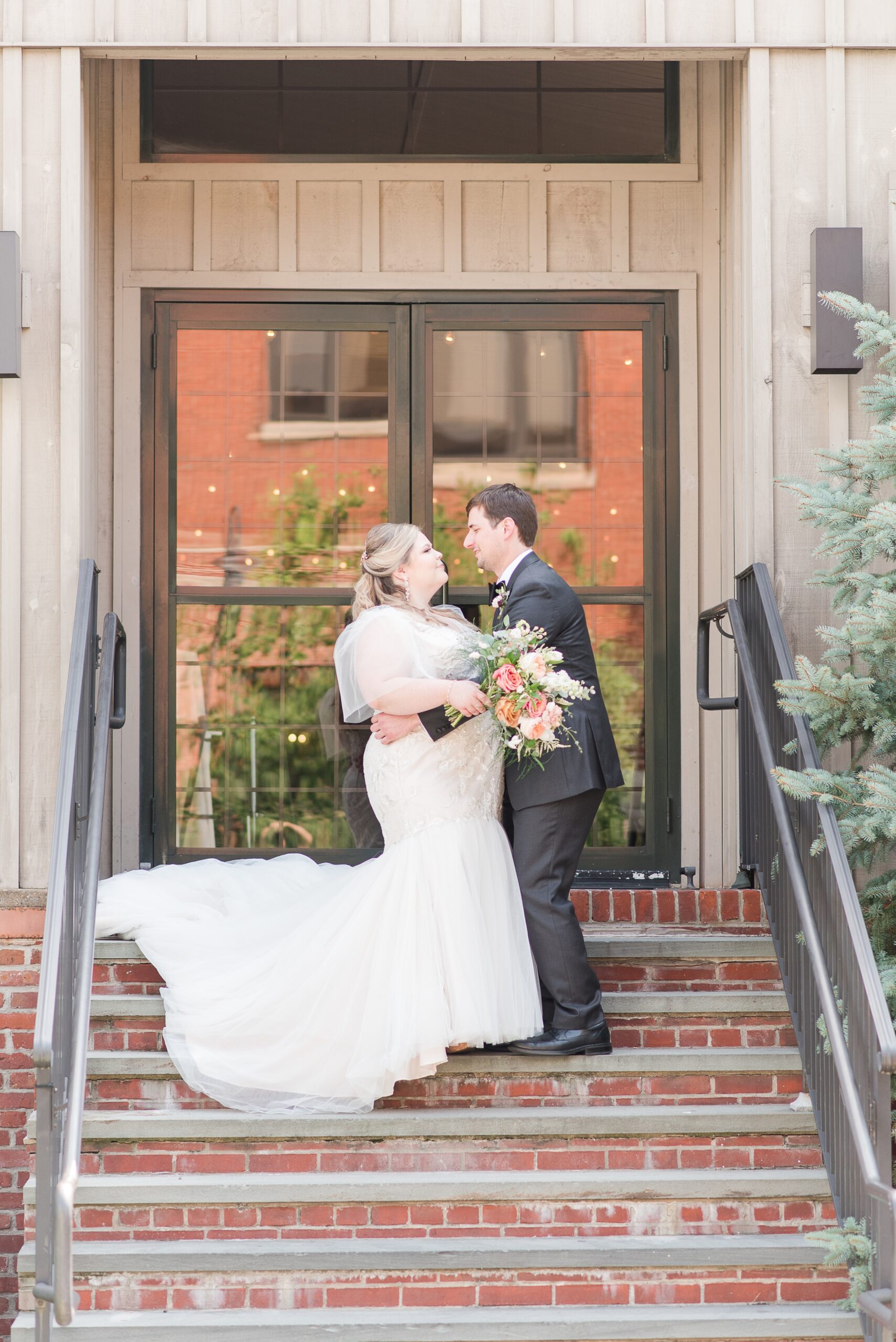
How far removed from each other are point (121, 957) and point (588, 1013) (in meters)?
1.61

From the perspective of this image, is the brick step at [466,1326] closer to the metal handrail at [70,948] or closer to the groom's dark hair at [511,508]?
the metal handrail at [70,948]

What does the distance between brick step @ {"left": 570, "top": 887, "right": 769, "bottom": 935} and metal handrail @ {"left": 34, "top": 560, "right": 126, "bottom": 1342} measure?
5.90 ft

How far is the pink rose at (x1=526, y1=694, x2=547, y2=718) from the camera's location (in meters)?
4.34

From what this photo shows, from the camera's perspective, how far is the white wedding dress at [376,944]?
4363 mm

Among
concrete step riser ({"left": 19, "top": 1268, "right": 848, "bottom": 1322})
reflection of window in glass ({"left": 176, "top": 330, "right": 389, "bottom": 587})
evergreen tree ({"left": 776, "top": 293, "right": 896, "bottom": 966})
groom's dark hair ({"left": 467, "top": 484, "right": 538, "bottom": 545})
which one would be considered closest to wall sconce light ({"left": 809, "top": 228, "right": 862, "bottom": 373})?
evergreen tree ({"left": 776, "top": 293, "right": 896, "bottom": 966})

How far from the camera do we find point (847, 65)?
518 cm

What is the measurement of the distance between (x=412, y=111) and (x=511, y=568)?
2456mm

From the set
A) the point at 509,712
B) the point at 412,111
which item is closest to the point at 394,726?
the point at 509,712

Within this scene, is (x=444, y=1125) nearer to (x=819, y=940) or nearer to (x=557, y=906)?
(x=557, y=906)

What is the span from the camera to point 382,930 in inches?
175

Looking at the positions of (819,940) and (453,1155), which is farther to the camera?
(453,1155)

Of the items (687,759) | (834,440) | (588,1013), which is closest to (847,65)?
(834,440)

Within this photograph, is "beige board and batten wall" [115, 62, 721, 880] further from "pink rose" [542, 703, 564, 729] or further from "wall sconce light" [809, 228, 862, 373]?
"pink rose" [542, 703, 564, 729]

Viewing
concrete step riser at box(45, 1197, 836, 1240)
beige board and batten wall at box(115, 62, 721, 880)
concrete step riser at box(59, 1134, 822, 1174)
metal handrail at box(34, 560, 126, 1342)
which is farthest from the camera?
beige board and batten wall at box(115, 62, 721, 880)
